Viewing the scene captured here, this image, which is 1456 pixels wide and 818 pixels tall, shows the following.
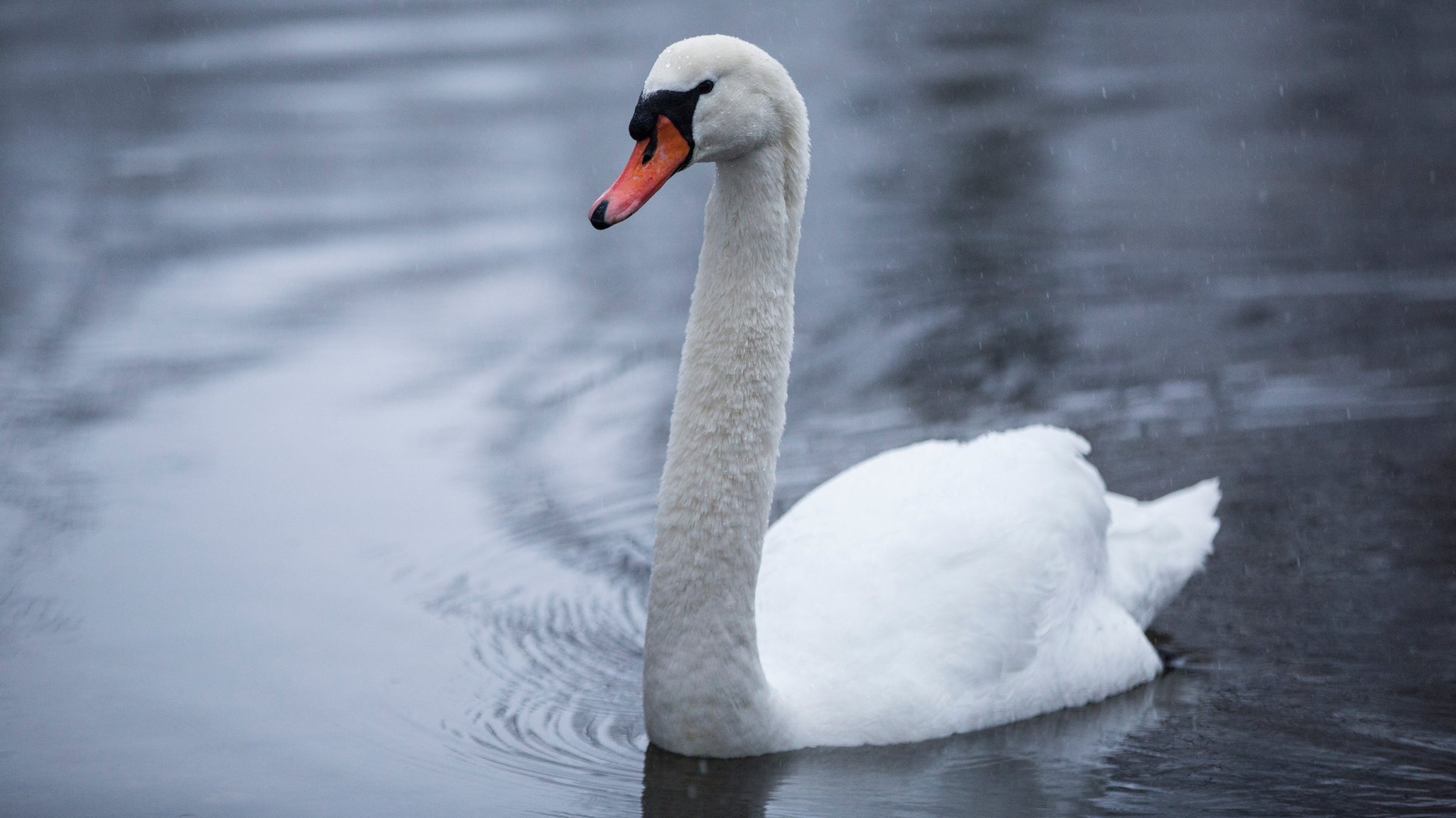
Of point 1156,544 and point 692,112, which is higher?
point 692,112

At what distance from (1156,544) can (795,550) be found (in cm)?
159

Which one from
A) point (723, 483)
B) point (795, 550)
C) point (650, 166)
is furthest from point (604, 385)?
point (650, 166)

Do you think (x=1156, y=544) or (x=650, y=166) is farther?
(x=1156, y=544)

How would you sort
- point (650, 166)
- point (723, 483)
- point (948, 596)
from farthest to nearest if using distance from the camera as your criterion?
1. point (948, 596)
2. point (723, 483)
3. point (650, 166)

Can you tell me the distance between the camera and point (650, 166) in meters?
5.54

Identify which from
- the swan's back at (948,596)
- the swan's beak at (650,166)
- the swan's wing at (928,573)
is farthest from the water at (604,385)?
the swan's beak at (650,166)

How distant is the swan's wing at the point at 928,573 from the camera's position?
631 centimetres

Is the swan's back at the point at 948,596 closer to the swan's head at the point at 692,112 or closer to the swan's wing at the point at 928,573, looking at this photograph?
the swan's wing at the point at 928,573

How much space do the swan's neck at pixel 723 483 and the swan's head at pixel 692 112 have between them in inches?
10.5

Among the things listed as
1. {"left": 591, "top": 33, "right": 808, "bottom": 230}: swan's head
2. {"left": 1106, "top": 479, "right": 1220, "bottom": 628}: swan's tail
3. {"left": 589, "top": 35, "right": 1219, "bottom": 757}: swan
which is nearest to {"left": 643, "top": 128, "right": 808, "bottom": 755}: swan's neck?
{"left": 589, "top": 35, "right": 1219, "bottom": 757}: swan

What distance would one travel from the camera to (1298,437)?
9.17 m

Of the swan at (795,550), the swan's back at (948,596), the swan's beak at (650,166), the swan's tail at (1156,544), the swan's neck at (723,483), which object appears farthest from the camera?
the swan's tail at (1156,544)

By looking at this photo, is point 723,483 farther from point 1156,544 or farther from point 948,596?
point 1156,544

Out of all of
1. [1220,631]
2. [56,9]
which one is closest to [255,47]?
[56,9]
